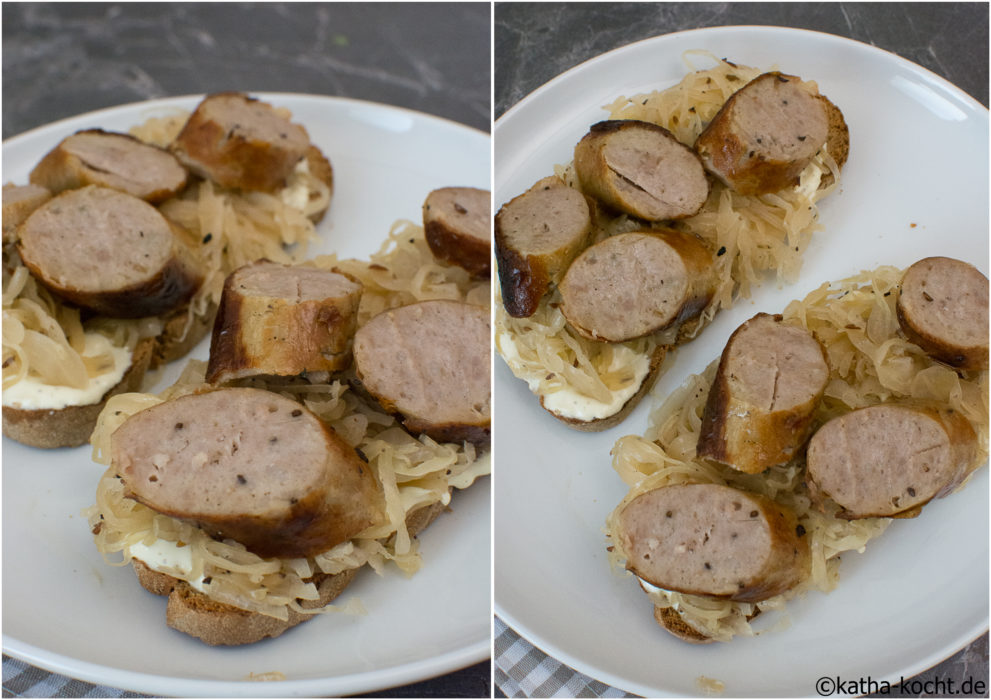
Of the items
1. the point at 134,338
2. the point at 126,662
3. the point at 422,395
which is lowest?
the point at 126,662

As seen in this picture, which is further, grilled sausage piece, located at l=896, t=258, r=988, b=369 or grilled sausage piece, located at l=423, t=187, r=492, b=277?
grilled sausage piece, located at l=423, t=187, r=492, b=277

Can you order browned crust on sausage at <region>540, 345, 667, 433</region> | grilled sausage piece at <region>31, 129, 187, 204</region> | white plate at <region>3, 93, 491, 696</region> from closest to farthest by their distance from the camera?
white plate at <region>3, 93, 491, 696</region> → browned crust on sausage at <region>540, 345, 667, 433</region> → grilled sausage piece at <region>31, 129, 187, 204</region>

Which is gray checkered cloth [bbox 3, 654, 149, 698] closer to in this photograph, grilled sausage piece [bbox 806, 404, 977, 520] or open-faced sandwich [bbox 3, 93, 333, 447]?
open-faced sandwich [bbox 3, 93, 333, 447]

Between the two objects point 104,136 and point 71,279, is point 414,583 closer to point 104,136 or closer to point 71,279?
point 71,279

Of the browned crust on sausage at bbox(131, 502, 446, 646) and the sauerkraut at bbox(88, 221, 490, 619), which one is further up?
the sauerkraut at bbox(88, 221, 490, 619)

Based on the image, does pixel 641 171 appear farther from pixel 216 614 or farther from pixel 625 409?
pixel 216 614

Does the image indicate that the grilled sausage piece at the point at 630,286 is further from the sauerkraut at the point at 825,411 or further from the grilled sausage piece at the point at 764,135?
the grilled sausage piece at the point at 764,135

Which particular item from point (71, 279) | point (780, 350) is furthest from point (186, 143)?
point (780, 350)

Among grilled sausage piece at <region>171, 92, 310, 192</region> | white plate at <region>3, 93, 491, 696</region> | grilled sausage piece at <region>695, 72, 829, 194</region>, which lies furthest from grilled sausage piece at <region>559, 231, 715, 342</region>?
grilled sausage piece at <region>171, 92, 310, 192</region>
